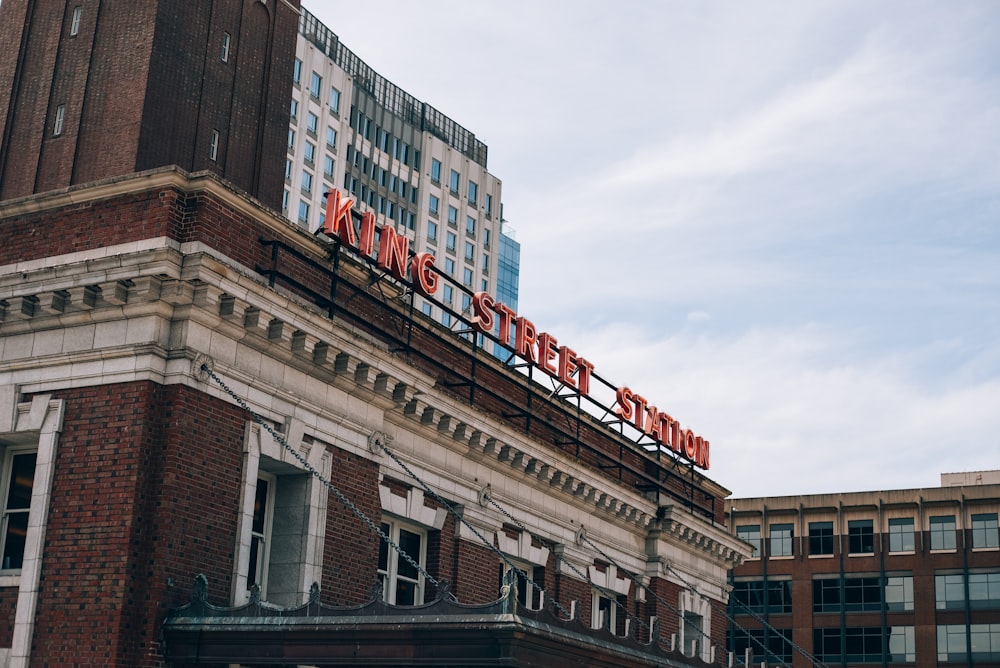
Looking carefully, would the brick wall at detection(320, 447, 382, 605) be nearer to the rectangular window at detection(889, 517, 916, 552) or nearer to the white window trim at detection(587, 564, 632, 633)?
the white window trim at detection(587, 564, 632, 633)

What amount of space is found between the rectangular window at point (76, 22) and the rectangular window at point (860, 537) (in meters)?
72.7

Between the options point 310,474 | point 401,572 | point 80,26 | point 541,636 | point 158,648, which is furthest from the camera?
→ point 80,26

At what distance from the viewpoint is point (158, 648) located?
22000 mm

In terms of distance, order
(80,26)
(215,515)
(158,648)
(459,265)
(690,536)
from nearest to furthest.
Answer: (158,648)
(215,515)
(80,26)
(690,536)
(459,265)

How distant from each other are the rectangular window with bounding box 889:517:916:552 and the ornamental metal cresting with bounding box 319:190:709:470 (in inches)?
1942

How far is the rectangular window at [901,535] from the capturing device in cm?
9112

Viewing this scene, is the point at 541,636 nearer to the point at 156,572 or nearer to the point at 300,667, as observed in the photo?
the point at 156,572

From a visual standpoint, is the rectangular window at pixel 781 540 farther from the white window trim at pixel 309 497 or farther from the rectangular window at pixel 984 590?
the white window trim at pixel 309 497

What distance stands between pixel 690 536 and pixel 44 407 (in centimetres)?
2529

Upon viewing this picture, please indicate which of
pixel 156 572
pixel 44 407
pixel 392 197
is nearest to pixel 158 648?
pixel 156 572

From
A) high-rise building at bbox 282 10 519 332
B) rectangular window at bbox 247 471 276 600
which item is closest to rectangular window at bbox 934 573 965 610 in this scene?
high-rise building at bbox 282 10 519 332

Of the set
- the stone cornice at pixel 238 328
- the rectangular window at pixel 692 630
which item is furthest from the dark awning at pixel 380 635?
the rectangular window at pixel 692 630

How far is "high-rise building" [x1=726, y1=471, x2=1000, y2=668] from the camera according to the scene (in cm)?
8850

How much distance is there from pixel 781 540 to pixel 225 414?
75545 millimetres
